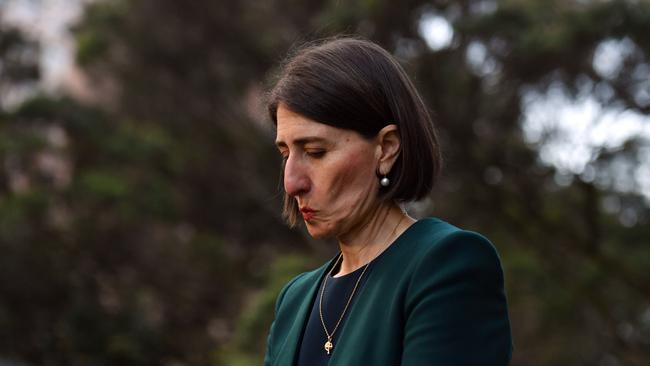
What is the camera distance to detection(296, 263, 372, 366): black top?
6.97ft

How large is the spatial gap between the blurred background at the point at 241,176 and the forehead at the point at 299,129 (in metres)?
7.57

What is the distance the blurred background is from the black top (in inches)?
292

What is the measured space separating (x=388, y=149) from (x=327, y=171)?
0.13 m

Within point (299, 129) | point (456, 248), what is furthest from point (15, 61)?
point (456, 248)

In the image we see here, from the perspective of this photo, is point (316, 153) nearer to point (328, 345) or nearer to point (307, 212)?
point (307, 212)

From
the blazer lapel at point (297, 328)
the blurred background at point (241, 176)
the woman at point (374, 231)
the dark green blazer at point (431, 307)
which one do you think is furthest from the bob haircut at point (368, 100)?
the blurred background at point (241, 176)

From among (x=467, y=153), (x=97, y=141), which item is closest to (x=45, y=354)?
(x=97, y=141)

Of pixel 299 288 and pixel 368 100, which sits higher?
pixel 368 100

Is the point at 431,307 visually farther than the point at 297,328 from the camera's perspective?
No

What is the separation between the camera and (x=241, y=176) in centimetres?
1677

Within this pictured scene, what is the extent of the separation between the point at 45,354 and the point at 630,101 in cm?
872

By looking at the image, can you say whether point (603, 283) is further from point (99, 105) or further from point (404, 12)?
point (99, 105)

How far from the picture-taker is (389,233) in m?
2.17

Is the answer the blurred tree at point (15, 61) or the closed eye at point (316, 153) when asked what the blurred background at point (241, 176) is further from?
the closed eye at point (316, 153)
